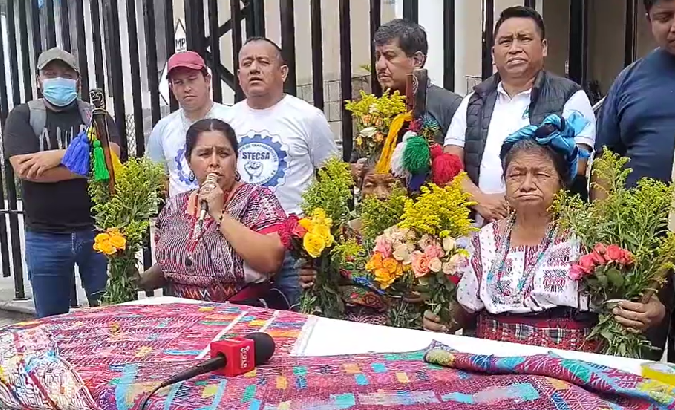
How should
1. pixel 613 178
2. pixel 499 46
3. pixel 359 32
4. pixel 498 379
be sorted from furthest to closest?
pixel 359 32
pixel 499 46
pixel 613 178
pixel 498 379

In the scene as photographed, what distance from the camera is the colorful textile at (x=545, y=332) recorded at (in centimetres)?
192

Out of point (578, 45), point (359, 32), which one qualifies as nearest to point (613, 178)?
point (578, 45)

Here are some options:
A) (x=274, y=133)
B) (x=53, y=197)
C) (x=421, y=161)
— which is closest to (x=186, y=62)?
(x=274, y=133)

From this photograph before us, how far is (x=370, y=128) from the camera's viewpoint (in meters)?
2.24

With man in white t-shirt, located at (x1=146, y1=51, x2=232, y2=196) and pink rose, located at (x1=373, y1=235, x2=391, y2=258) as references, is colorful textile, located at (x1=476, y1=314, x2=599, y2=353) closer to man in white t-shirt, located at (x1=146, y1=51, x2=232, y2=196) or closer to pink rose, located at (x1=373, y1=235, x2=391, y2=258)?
pink rose, located at (x1=373, y1=235, x2=391, y2=258)

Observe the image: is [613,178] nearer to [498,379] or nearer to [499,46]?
[498,379]

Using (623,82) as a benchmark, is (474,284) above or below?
below

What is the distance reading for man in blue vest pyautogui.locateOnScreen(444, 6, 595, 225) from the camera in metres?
2.58

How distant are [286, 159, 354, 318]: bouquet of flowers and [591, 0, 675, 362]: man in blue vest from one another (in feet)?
2.86

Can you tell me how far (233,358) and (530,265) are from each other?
87cm

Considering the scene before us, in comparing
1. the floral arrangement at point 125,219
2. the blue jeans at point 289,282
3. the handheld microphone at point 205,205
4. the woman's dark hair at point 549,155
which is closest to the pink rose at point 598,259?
the woman's dark hair at point 549,155

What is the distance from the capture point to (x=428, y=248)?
1.94 metres

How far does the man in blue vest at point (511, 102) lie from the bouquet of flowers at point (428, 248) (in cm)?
56

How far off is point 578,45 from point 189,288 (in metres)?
2.06
